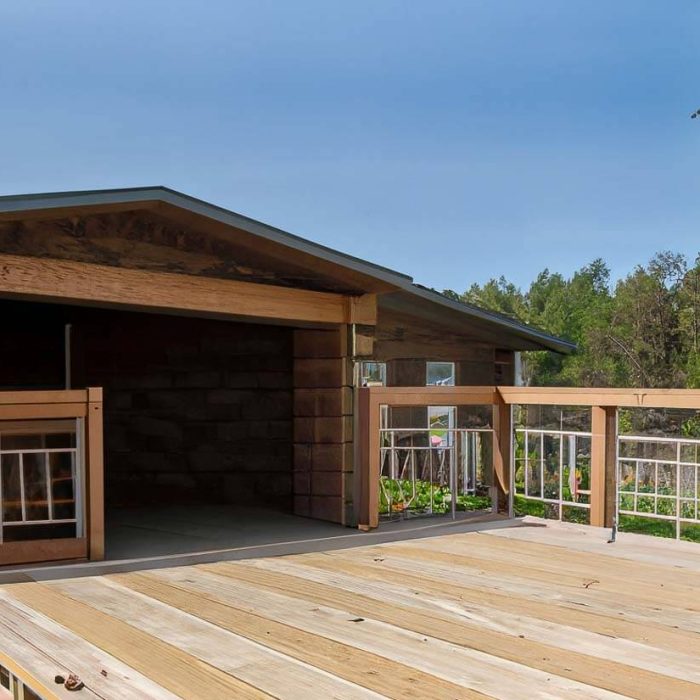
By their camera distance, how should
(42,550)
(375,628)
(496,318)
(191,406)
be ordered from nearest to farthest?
(375,628)
(42,550)
(191,406)
(496,318)

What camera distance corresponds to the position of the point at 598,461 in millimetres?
6270

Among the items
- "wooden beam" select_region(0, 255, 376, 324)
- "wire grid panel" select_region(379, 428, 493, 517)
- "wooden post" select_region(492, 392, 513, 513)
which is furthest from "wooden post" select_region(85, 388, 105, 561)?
"wooden post" select_region(492, 392, 513, 513)

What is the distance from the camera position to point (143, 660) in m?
3.30

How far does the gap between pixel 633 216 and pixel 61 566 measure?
54769mm

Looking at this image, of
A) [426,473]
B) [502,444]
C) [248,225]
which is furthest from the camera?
[426,473]

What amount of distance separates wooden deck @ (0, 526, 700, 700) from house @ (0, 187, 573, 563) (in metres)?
0.99

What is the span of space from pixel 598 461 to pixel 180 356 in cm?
410

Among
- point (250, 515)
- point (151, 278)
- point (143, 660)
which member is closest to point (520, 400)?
point (250, 515)

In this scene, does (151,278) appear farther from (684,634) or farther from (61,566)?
(684,634)

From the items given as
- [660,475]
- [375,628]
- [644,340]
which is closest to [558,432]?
[375,628]

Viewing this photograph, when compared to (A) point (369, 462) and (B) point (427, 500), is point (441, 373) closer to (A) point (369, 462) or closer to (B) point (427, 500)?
(B) point (427, 500)

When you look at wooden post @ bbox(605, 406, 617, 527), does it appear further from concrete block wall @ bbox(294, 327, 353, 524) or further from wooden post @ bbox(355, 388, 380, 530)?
concrete block wall @ bbox(294, 327, 353, 524)

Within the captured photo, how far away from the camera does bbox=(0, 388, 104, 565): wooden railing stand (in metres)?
5.23

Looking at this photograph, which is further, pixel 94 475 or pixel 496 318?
pixel 496 318
